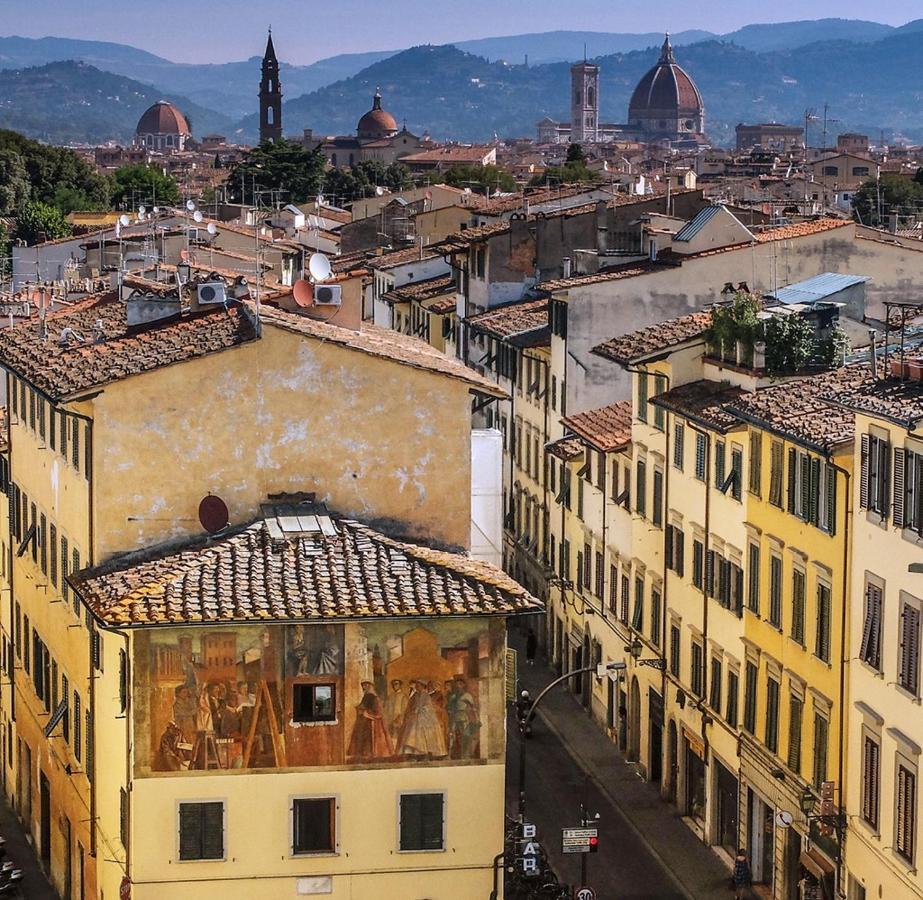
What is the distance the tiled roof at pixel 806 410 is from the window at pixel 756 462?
18.1 inches

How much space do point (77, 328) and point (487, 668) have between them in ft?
41.8

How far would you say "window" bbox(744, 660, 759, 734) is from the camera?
144 ft

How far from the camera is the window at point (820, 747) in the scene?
130 ft

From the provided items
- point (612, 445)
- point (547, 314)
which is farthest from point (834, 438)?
point (547, 314)

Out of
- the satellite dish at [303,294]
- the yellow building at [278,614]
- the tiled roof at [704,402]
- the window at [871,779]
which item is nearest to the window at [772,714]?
the tiled roof at [704,402]

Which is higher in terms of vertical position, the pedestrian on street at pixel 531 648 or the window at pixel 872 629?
the window at pixel 872 629

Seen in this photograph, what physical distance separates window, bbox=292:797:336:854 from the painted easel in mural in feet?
2.46

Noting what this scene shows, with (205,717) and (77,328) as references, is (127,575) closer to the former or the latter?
(205,717)

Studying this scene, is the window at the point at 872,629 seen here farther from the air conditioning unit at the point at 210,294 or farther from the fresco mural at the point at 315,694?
the air conditioning unit at the point at 210,294

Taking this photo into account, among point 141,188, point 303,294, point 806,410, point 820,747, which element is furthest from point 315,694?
point 141,188

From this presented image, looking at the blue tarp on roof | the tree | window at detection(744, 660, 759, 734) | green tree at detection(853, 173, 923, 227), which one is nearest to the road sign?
window at detection(744, 660, 759, 734)

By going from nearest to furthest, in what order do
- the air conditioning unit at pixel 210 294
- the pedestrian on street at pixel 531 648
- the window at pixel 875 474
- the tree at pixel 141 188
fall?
1. the window at pixel 875 474
2. the air conditioning unit at pixel 210 294
3. the pedestrian on street at pixel 531 648
4. the tree at pixel 141 188

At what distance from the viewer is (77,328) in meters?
42.3

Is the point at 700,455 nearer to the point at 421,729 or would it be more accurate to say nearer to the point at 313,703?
the point at 421,729
